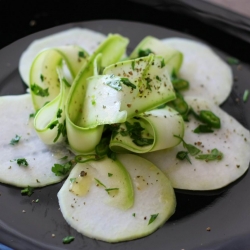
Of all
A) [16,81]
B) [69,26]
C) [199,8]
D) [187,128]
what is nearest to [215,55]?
[199,8]

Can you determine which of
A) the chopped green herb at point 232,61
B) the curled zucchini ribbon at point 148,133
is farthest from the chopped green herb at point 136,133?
the chopped green herb at point 232,61

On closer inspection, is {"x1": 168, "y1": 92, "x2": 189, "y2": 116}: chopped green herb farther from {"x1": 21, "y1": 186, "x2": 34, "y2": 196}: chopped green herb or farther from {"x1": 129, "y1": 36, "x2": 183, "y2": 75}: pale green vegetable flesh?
{"x1": 21, "y1": 186, "x2": 34, "y2": 196}: chopped green herb

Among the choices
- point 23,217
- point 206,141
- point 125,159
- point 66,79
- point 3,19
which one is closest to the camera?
point 23,217

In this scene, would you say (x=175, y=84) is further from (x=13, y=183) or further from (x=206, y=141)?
(x=13, y=183)

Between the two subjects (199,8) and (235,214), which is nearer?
(235,214)

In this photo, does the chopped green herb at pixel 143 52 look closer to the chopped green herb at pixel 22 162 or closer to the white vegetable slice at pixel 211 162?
the white vegetable slice at pixel 211 162

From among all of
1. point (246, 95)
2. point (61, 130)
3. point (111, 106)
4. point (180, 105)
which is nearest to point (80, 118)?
point (61, 130)

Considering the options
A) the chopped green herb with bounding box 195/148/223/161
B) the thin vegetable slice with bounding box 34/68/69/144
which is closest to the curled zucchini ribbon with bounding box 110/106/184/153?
the chopped green herb with bounding box 195/148/223/161

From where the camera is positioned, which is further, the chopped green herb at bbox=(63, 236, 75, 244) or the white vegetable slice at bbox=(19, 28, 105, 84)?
the white vegetable slice at bbox=(19, 28, 105, 84)
